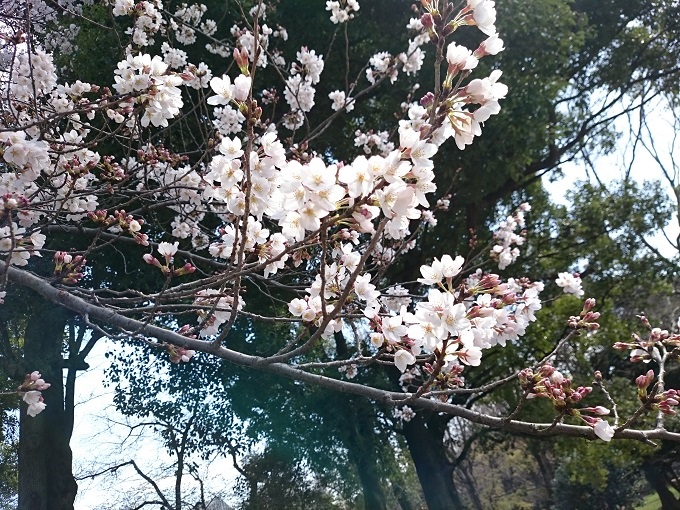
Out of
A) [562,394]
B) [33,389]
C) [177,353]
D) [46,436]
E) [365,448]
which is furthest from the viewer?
[365,448]

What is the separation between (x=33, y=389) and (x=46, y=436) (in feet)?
18.5

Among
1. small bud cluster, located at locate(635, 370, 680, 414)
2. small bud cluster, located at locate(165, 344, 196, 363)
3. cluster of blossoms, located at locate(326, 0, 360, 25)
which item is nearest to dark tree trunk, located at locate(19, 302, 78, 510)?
cluster of blossoms, located at locate(326, 0, 360, 25)

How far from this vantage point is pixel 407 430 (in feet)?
27.5

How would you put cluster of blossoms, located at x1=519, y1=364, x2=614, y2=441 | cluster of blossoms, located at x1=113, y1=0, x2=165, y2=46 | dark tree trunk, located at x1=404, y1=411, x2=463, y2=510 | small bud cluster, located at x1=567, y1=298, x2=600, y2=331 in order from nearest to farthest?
cluster of blossoms, located at x1=519, y1=364, x2=614, y2=441 < small bud cluster, located at x1=567, y1=298, x2=600, y2=331 < cluster of blossoms, located at x1=113, y1=0, x2=165, y2=46 < dark tree trunk, located at x1=404, y1=411, x2=463, y2=510

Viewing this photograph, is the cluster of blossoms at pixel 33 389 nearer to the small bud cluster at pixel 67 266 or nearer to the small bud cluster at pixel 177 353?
the small bud cluster at pixel 67 266

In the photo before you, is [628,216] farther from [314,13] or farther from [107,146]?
[107,146]

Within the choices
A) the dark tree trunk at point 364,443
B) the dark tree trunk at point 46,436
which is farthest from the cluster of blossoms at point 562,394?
the dark tree trunk at point 364,443

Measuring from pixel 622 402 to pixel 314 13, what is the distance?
22.2 feet

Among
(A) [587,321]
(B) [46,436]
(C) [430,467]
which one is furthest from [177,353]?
(C) [430,467]

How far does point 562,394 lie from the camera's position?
1293 millimetres

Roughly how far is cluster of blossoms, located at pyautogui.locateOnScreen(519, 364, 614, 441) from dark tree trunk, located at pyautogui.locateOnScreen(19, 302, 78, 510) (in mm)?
6082

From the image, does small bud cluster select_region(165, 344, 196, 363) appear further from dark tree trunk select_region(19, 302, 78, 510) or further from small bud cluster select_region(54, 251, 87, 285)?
dark tree trunk select_region(19, 302, 78, 510)

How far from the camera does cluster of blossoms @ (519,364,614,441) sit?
128 centimetres

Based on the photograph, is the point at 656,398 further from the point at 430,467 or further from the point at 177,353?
the point at 430,467
